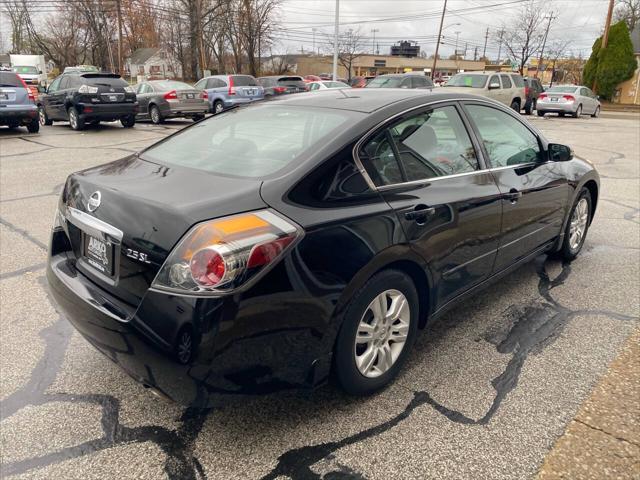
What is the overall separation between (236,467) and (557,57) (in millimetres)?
77978

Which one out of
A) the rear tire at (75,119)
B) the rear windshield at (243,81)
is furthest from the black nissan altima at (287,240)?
the rear windshield at (243,81)

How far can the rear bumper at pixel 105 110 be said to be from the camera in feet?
46.2

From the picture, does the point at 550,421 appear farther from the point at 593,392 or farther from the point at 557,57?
the point at 557,57

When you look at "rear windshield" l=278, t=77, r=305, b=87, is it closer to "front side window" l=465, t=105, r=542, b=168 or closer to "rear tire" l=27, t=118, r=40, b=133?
"rear tire" l=27, t=118, r=40, b=133

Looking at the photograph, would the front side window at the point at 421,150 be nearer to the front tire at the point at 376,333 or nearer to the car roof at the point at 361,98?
the car roof at the point at 361,98

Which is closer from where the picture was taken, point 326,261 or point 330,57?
point 326,261

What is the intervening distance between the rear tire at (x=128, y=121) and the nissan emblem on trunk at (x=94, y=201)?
1390 cm

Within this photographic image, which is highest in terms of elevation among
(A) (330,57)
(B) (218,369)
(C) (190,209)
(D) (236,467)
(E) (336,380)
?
(A) (330,57)

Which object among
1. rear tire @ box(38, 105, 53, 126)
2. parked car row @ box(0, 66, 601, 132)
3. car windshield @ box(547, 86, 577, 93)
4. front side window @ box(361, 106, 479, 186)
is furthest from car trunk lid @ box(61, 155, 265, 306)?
car windshield @ box(547, 86, 577, 93)

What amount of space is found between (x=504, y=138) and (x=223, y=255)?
255 cm

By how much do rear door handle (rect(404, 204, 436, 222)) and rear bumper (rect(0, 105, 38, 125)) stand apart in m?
13.8

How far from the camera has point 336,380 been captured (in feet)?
8.04

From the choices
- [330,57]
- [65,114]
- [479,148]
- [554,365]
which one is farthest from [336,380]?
[330,57]

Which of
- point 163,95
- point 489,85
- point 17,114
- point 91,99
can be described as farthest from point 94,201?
point 489,85
